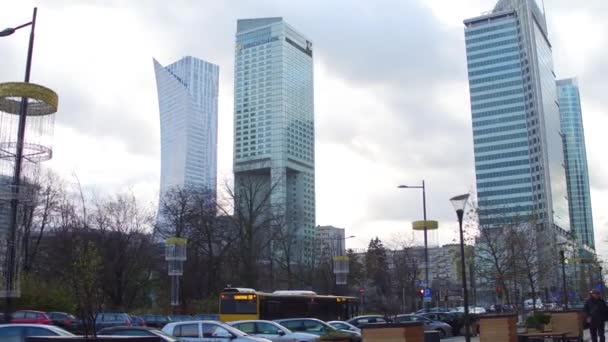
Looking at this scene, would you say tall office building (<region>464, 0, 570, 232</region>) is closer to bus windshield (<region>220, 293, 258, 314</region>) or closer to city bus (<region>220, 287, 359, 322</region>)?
city bus (<region>220, 287, 359, 322</region>)

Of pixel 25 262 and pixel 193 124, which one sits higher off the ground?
pixel 193 124

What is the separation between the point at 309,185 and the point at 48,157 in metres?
106

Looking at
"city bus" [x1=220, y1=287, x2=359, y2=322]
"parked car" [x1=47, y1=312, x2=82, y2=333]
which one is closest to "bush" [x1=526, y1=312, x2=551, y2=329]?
"city bus" [x1=220, y1=287, x2=359, y2=322]

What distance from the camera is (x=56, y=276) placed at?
54406 millimetres

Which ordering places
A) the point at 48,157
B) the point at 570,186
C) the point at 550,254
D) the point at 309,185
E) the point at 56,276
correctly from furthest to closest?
the point at 570,186
the point at 309,185
the point at 56,276
the point at 550,254
the point at 48,157

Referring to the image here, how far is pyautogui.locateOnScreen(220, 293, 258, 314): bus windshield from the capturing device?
34416mm

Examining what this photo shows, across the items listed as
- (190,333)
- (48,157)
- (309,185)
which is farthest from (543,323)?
(309,185)

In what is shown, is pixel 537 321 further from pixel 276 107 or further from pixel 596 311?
pixel 276 107

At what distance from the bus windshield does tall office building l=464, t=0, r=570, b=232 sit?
373ft

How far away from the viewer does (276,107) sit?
504ft

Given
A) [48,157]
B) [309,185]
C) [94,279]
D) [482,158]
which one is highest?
[482,158]

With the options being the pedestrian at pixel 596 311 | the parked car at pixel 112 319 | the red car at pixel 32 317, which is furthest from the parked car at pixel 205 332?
the parked car at pixel 112 319

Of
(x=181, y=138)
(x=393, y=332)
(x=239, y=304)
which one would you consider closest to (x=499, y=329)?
(x=393, y=332)

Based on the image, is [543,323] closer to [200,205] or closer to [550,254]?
[550,254]
